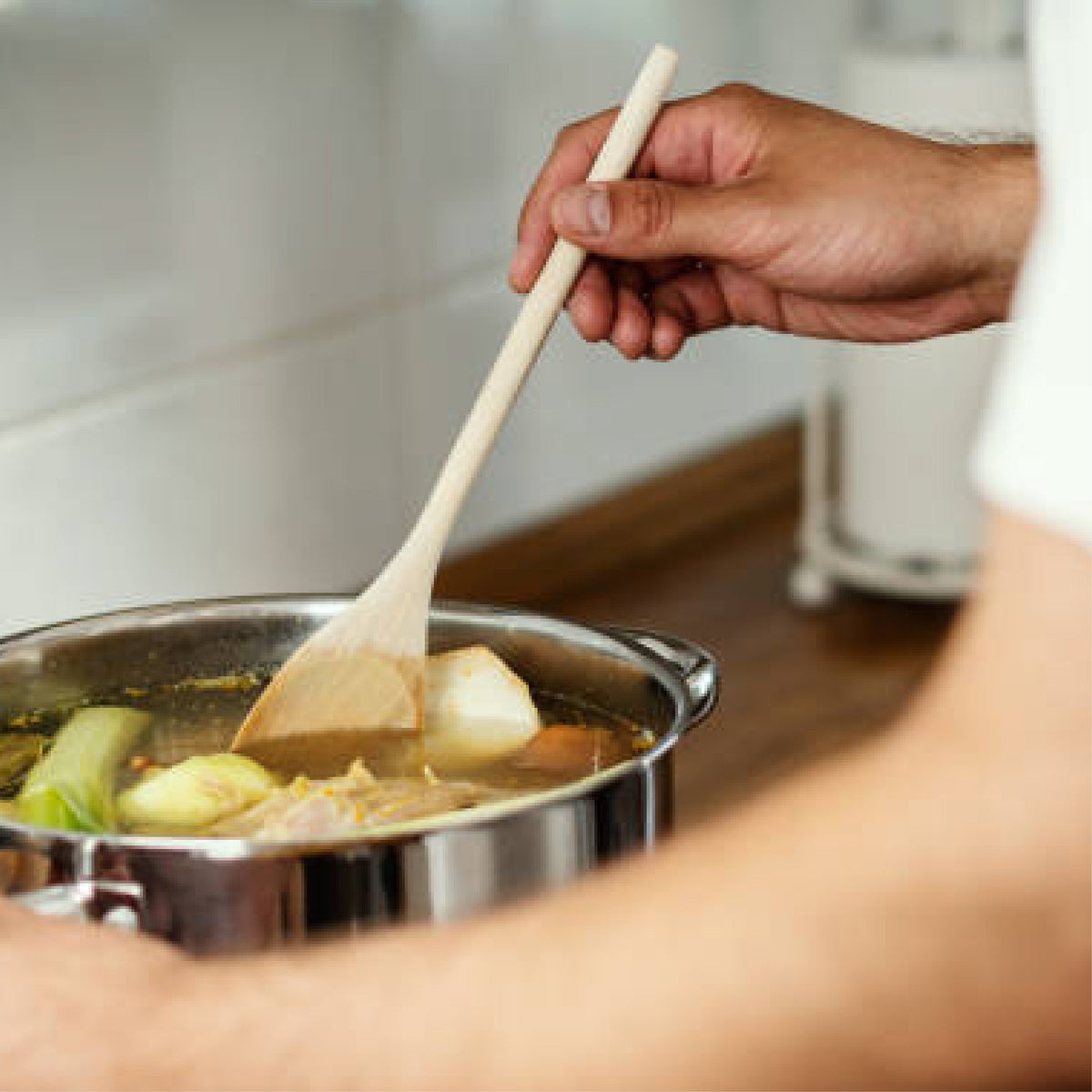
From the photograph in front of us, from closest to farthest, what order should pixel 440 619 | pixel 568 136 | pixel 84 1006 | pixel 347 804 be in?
pixel 84 1006, pixel 347 804, pixel 440 619, pixel 568 136

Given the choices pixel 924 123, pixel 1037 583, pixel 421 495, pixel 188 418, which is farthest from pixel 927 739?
pixel 924 123

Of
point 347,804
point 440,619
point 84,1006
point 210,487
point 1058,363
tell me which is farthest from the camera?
point 210,487

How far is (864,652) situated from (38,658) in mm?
1075

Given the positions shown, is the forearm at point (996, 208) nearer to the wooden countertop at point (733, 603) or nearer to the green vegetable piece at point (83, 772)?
the green vegetable piece at point (83, 772)

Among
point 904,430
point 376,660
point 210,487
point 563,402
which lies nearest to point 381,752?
point 376,660

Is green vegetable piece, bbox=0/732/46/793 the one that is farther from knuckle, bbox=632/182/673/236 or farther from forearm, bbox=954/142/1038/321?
forearm, bbox=954/142/1038/321

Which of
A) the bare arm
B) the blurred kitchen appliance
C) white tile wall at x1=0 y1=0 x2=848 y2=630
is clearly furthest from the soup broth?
the blurred kitchen appliance

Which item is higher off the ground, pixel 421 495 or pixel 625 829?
pixel 625 829

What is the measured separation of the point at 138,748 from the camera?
0.87 metres

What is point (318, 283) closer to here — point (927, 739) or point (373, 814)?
point (373, 814)

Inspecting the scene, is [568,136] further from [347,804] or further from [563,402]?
[563,402]

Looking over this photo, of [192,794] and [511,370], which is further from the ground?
[511,370]

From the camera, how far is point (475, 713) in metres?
0.88

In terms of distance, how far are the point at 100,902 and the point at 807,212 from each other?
0.44m
